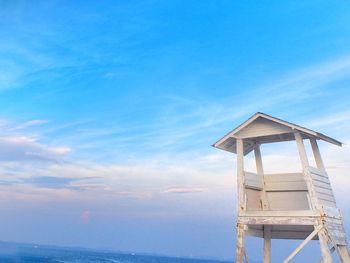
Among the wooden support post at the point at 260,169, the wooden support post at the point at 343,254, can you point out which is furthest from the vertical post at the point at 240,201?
the wooden support post at the point at 343,254

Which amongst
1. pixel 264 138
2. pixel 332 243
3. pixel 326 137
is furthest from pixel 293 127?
pixel 332 243

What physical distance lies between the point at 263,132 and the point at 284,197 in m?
2.97

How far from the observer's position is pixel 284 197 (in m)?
14.0

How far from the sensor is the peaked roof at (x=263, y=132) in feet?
43.3

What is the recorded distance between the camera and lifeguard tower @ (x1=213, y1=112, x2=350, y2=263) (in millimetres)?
11648

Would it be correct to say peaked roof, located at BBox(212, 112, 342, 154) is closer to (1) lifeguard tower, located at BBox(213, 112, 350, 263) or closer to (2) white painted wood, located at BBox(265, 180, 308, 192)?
(1) lifeguard tower, located at BBox(213, 112, 350, 263)

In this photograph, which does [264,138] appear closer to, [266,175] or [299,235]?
[266,175]

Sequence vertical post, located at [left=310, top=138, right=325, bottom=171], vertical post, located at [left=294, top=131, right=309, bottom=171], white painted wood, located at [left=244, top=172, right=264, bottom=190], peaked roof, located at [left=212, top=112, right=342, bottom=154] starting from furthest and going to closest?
white painted wood, located at [left=244, top=172, right=264, bottom=190]
vertical post, located at [left=310, top=138, right=325, bottom=171]
peaked roof, located at [left=212, top=112, right=342, bottom=154]
vertical post, located at [left=294, top=131, right=309, bottom=171]

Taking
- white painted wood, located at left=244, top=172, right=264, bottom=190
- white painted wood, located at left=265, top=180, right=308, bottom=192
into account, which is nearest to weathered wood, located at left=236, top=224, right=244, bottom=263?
white painted wood, located at left=244, top=172, right=264, bottom=190

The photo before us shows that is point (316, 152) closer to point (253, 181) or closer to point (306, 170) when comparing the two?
point (306, 170)

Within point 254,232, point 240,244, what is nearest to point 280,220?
point 240,244

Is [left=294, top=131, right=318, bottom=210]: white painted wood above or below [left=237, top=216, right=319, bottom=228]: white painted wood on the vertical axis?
above

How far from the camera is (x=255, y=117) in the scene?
14.1m

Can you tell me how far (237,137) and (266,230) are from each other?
4.51 metres
